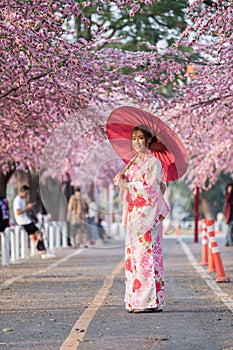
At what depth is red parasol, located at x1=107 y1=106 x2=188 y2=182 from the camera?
12891mm

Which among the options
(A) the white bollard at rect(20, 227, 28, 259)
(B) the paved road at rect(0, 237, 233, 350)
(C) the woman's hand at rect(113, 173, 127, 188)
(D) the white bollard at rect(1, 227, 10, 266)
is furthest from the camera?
(A) the white bollard at rect(20, 227, 28, 259)

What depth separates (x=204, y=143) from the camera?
33219 millimetres

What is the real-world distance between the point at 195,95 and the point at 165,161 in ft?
31.2

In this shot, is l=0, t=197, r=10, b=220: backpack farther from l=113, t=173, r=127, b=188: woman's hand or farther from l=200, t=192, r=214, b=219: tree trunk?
l=200, t=192, r=214, b=219: tree trunk

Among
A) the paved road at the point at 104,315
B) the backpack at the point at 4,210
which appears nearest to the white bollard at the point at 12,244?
the backpack at the point at 4,210

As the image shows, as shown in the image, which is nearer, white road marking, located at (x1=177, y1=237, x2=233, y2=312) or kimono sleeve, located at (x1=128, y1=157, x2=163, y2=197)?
kimono sleeve, located at (x1=128, y1=157, x2=163, y2=197)

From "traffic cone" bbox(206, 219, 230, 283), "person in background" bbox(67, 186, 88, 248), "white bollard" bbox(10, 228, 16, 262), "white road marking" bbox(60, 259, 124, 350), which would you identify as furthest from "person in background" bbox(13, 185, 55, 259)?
"white road marking" bbox(60, 259, 124, 350)

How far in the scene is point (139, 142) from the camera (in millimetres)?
12516

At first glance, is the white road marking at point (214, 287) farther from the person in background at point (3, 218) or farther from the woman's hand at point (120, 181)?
the person in background at point (3, 218)

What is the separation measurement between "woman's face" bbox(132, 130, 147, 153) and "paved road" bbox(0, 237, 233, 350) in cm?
184

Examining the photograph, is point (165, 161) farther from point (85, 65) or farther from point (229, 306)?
point (85, 65)

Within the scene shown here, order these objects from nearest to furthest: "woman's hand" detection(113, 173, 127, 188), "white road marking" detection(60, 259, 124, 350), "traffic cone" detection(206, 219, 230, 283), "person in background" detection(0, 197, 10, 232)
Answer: "white road marking" detection(60, 259, 124, 350)
"woman's hand" detection(113, 173, 127, 188)
"traffic cone" detection(206, 219, 230, 283)
"person in background" detection(0, 197, 10, 232)

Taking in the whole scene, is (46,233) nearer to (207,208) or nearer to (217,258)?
(217,258)

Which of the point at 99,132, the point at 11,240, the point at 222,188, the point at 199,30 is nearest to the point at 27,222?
the point at 11,240
